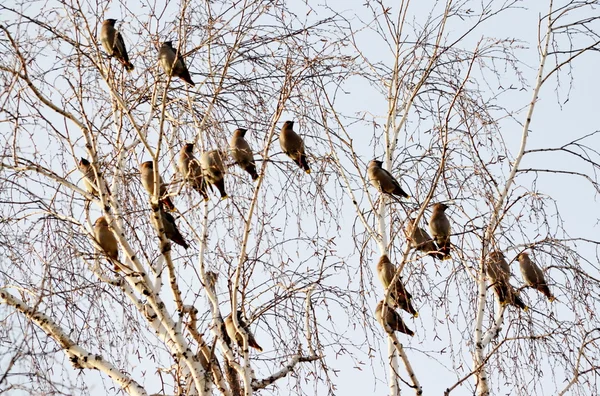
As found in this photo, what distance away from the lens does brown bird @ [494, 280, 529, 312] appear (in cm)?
581

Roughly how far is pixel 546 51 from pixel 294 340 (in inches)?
95.5

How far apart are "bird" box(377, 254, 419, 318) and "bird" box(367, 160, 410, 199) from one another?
0.46 meters

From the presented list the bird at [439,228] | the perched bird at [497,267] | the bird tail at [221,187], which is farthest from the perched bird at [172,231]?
the perched bird at [497,267]

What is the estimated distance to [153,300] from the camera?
5.76 m

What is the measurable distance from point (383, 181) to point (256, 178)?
2.99 feet

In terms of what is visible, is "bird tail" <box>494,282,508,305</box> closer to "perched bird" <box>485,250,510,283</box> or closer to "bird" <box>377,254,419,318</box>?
"perched bird" <box>485,250,510,283</box>

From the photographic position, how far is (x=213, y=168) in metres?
5.89

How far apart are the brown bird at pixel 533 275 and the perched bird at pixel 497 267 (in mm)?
112

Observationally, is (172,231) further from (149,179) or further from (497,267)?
(497,267)

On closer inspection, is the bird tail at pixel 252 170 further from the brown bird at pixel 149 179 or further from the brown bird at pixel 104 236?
the brown bird at pixel 104 236

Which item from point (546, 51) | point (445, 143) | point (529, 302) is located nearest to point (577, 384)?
point (529, 302)

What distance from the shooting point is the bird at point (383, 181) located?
22.1 feet

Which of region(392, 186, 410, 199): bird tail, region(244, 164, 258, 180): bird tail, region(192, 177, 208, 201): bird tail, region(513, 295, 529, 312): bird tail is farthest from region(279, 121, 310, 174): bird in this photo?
region(513, 295, 529, 312): bird tail

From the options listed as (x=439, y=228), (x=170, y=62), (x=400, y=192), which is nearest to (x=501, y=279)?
(x=439, y=228)
